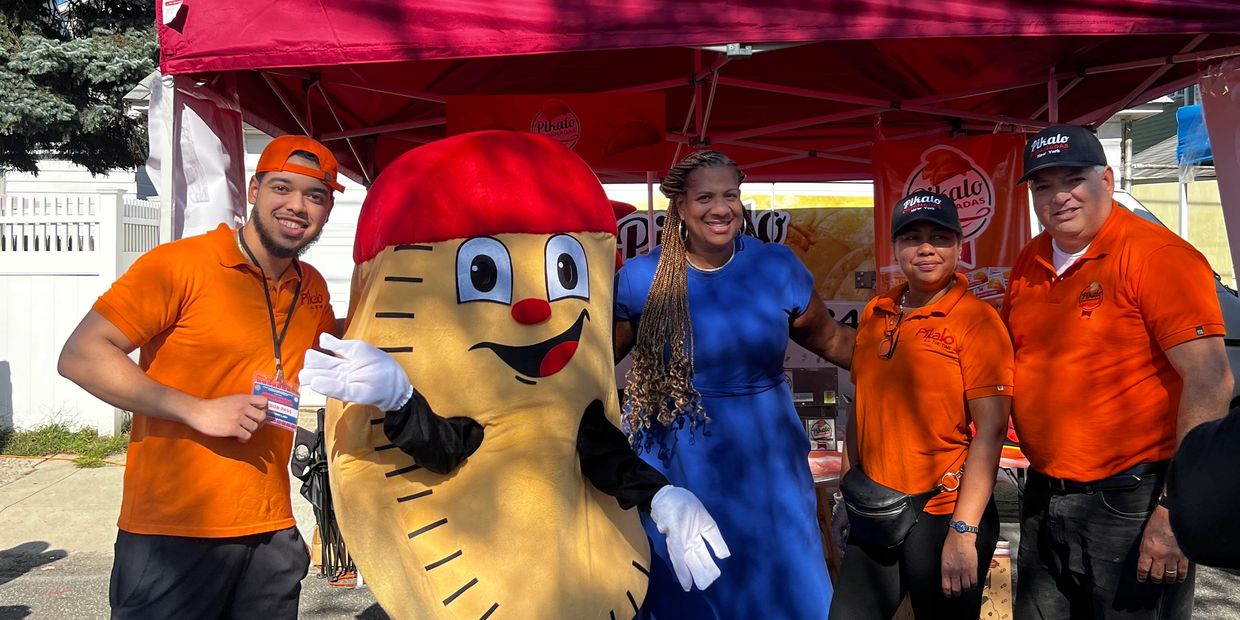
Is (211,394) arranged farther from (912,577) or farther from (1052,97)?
(1052,97)

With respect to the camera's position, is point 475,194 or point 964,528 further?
point 964,528

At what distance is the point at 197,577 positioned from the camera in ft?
7.69

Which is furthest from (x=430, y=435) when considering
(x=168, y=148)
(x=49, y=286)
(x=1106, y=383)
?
(x=49, y=286)

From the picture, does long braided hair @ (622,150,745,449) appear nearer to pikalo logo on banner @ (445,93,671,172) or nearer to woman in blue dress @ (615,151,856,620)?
woman in blue dress @ (615,151,856,620)

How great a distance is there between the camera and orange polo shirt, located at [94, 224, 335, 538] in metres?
2.32

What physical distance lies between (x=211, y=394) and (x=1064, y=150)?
223 cm

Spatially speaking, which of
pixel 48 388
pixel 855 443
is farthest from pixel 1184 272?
pixel 48 388

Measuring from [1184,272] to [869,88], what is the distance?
331 cm

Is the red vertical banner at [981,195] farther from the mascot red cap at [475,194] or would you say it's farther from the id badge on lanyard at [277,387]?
the id badge on lanyard at [277,387]

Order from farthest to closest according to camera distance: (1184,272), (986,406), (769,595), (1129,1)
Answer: (1129,1)
(769,595)
(986,406)
(1184,272)

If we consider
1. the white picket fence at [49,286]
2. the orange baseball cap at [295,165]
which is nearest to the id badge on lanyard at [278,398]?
the orange baseball cap at [295,165]

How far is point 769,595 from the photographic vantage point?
2.54m

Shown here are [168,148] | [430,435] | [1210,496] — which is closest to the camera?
[1210,496]

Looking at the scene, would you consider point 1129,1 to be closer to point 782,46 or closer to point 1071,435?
point 782,46
